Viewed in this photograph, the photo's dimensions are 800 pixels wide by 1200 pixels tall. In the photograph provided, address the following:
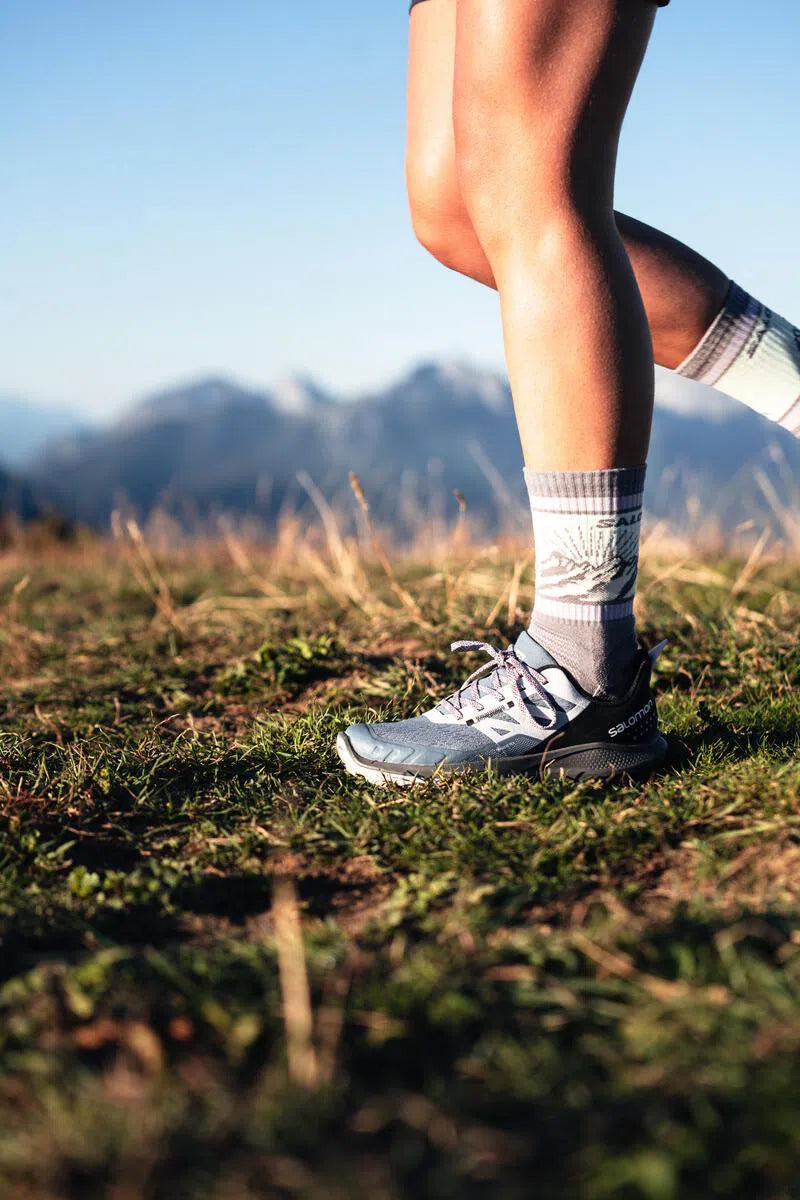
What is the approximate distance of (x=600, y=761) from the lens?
66.1 inches

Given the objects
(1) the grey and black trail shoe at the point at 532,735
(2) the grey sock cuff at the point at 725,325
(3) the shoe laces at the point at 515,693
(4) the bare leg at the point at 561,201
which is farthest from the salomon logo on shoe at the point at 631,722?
(2) the grey sock cuff at the point at 725,325

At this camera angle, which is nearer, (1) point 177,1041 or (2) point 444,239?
(1) point 177,1041

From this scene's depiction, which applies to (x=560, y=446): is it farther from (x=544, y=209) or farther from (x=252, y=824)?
(x=252, y=824)

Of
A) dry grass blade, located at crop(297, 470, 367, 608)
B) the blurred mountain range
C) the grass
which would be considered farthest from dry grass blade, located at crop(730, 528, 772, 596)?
the blurred mountain range

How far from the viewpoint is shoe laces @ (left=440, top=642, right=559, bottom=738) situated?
1692 mm

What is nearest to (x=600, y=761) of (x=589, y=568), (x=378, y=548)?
(x=589, y=568)

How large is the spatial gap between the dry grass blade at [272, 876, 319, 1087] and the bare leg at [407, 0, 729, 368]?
1.45 m

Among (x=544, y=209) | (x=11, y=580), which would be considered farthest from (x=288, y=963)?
(x=11, y=580)

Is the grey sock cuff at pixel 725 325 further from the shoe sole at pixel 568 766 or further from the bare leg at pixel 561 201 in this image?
the shoe sole at pixel 568 766

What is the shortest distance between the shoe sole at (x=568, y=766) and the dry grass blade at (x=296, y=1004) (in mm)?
469

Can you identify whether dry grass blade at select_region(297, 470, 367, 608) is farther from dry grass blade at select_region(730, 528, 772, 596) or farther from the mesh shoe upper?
the mesh shoe upper

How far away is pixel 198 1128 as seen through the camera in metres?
0.82

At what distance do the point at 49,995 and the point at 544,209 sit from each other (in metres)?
1.36

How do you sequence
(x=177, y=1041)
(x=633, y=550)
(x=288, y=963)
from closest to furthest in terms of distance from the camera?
(x=177, y=1041) < (x=288, y=963) < (x=633, y=550)
